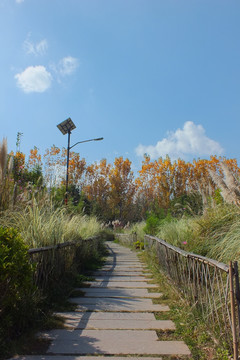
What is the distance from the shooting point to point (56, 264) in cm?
381

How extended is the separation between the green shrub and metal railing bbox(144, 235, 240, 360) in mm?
1600

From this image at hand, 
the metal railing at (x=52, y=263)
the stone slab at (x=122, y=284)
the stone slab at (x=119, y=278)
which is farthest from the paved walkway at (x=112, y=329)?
the stone slab at (x=119, y=278)

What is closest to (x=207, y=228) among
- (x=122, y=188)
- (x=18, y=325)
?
(x=18, y=325)

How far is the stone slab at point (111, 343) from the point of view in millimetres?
2125

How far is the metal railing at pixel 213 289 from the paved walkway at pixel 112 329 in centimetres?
34

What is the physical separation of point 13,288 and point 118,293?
2.11 m

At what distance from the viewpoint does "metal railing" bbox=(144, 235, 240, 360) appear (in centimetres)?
184

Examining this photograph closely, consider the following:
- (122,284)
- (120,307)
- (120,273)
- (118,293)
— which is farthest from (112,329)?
(120,273)

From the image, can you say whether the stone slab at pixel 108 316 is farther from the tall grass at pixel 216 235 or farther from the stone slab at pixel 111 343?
the tall grass at pixel 216 235

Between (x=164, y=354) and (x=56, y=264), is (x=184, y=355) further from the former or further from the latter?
(x=56, y=264)

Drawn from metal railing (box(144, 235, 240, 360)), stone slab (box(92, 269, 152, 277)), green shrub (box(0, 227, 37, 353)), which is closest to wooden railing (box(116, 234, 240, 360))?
metal railing (box(144, 235, 240, 360))

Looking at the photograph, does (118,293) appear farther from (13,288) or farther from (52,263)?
(13,288)

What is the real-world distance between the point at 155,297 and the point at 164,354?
172 centimetres

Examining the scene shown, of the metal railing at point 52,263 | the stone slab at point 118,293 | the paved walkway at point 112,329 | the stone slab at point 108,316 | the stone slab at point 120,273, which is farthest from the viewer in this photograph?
the stone slab at point 120,273
